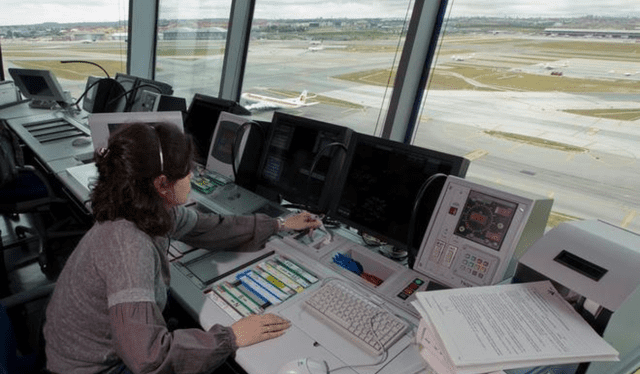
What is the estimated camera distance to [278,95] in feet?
10.4

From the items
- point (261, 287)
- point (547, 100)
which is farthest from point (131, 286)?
point (547, 100)

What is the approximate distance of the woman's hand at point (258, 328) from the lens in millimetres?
937

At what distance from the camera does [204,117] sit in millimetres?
2127

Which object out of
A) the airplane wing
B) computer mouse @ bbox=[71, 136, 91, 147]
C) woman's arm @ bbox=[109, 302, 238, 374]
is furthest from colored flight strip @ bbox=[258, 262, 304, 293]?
the airplane wing

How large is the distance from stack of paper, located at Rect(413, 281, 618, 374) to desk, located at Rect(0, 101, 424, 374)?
0.19m

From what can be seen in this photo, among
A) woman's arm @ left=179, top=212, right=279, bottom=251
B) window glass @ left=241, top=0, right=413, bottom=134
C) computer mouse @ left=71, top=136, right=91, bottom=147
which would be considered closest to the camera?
woman's arm @ left=179, top=212, right=279, bottom=251

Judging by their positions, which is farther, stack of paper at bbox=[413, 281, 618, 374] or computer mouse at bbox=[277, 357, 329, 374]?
computer mouse at bbox=[277, 357, 329, 374]

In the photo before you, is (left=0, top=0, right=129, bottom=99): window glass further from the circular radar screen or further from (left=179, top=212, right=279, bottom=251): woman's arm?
the circular radar screen

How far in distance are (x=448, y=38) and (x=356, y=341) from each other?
1.75 m

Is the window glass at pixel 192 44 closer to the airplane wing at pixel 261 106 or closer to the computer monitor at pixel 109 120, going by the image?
the airplane wing at pixel 261 106

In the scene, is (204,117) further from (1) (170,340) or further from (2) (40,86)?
(2) (40,86)

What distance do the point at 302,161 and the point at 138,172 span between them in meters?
0.81

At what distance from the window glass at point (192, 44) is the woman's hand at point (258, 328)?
2.78m

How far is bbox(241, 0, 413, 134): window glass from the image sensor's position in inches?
90.4
